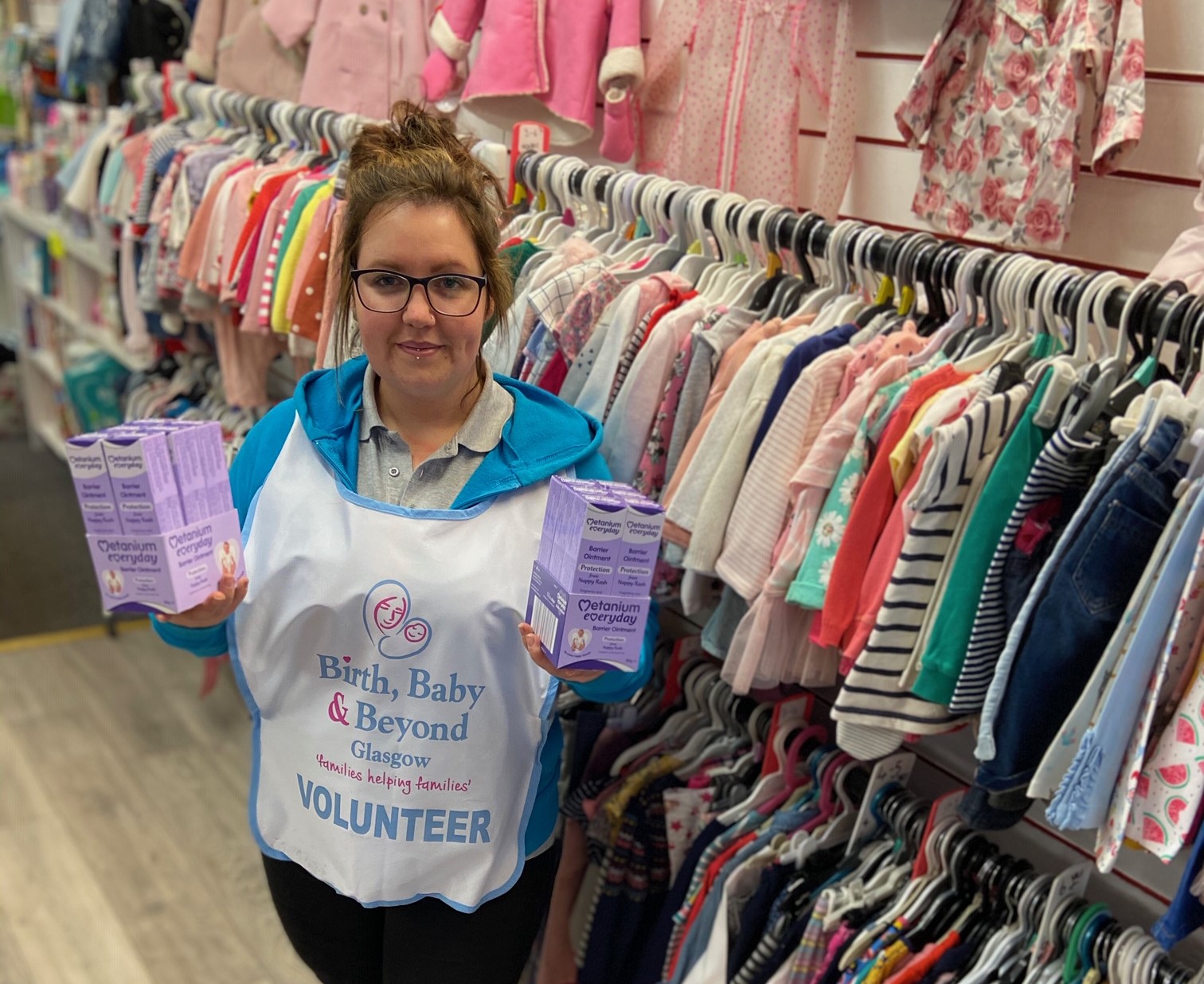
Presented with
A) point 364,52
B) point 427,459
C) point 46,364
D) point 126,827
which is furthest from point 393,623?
point 46,364

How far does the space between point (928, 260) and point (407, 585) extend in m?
0.87

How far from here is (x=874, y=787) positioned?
6.25 ft

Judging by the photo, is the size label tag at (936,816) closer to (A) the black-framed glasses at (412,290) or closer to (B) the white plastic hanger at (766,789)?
(B) the white plastic hanger at (766,789)

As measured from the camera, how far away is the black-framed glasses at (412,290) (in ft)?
4.66

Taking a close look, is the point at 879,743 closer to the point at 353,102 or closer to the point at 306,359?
the point at 306,359

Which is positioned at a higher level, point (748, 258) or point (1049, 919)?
point (748, 258)

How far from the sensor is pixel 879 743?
1624 millimetres

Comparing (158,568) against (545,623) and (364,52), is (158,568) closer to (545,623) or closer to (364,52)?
(545,623)

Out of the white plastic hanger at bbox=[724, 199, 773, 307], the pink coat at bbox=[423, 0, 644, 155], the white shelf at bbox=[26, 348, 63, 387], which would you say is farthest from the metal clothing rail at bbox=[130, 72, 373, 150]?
the white shelf at bbox=[26, 348, 63, 387]

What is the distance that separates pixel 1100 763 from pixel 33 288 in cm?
523

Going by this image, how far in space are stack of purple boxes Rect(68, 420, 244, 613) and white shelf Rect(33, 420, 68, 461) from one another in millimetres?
4578

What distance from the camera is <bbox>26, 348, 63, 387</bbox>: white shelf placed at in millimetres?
5305

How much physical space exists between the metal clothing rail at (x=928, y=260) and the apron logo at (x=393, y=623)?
857mm

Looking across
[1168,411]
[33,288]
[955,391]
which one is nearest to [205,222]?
[955,391]
